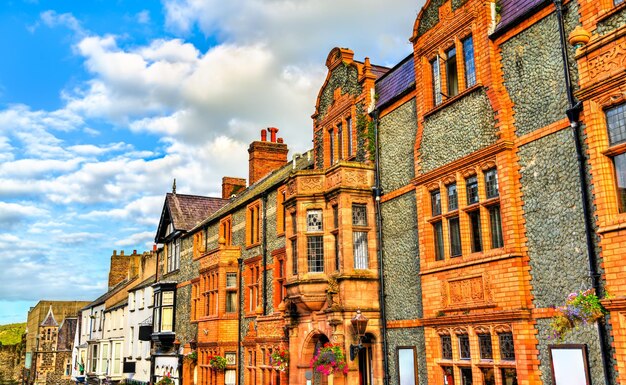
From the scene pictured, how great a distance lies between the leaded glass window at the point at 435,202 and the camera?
596 inches

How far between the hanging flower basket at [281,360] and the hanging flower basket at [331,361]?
13.0 feet

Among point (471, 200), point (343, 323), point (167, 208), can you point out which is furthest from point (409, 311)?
point (167, 208)

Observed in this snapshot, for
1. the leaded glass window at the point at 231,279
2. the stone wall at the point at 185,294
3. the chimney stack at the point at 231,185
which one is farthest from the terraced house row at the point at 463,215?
the chimney stack at the point at 231,185

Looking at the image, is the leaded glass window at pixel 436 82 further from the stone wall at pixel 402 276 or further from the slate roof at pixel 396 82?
the stone wall at pixel 402 276

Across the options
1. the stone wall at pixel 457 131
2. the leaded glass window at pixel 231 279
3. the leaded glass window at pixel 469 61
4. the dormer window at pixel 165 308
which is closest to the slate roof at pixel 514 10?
the leaded glass window at pixel 469 61

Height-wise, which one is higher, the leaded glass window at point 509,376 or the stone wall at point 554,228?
the stone wall at point 554,228

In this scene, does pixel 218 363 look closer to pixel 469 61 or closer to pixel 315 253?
pixel 315 253

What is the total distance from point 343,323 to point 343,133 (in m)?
6.58

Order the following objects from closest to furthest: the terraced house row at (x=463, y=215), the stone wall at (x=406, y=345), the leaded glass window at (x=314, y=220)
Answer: the terraced house row at (x=463, y=215)
the stone wall at (x=406, y=345)
the leaded glass window at (x=314, y=220)

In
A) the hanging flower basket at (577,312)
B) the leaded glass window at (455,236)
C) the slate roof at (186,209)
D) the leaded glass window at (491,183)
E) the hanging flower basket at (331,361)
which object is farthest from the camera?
the slate roof at (186,209)

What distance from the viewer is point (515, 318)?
39.4ft

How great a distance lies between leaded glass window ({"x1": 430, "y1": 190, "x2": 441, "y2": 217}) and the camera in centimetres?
1515

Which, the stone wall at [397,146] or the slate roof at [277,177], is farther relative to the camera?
the slate roof at [277,177]

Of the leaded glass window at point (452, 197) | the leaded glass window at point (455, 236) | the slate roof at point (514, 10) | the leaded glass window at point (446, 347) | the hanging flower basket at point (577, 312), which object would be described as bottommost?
the leaded glass window at point (446, 347)
